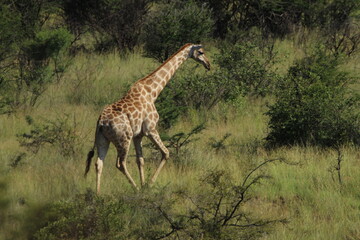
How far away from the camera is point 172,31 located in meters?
14.1

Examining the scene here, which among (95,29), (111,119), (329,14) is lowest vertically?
(95,29)

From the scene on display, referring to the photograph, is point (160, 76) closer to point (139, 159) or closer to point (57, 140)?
point (139, 159)

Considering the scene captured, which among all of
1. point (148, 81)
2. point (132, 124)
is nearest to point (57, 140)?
point (148, 81)

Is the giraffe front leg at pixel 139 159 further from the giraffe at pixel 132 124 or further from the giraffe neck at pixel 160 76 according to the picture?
the giraffe neck at pixel 160 76

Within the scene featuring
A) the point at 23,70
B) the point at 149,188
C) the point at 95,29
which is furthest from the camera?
the point at 95,29

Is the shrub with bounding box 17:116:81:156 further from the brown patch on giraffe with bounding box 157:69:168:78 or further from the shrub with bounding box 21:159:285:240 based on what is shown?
the shrub with bounding box 21:159:285:240

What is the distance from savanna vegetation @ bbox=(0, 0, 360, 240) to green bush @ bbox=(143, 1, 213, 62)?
3cm

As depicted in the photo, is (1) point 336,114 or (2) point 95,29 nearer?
(1) point 336,114

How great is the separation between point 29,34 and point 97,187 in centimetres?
923

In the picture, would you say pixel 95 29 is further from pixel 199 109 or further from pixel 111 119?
pixel 111 119

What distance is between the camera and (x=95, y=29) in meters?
19.0

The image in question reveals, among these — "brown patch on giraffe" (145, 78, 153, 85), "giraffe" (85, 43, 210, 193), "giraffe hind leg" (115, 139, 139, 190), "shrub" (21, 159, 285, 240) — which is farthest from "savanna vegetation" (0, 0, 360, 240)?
"brown patch on giraffe" (145, 78, 153, 85)

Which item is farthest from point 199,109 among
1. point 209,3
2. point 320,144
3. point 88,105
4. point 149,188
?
point 209,3

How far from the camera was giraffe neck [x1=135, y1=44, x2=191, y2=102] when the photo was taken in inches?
334
